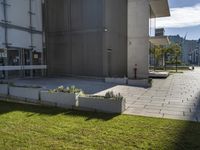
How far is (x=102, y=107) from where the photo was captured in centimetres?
668

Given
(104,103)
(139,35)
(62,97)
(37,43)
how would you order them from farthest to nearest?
(37,43) → (139,35) → (62,97) → (104,103)

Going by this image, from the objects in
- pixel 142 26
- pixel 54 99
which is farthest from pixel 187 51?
pixel 54 99

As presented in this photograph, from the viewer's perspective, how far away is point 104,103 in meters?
6.65

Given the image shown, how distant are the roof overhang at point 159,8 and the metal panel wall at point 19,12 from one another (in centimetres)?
991

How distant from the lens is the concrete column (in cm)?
1583

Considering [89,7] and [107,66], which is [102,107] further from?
[89,7]

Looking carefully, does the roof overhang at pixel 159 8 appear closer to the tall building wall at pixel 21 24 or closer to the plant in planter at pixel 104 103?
the tall building wall at pixel 21 24

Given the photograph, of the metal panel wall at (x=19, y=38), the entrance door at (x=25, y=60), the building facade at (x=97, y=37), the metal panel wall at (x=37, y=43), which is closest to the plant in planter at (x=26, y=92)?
the metal panel wall at (x=19, y=38)

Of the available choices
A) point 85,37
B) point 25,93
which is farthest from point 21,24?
point 25,93

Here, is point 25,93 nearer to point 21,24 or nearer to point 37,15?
point 21,24

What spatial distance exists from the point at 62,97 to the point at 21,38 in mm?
10429

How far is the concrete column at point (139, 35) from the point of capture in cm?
1583

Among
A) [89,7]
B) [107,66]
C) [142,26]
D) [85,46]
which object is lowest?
[107,66]

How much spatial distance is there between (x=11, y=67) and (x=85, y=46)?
5.44 metres
